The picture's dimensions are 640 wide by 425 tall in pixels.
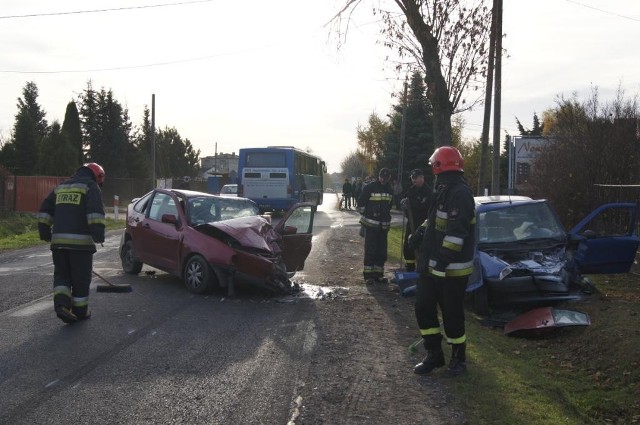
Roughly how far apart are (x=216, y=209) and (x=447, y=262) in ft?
20.0

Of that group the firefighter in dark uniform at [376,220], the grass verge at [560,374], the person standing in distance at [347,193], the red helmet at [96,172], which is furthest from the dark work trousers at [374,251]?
the person standing in distance at [347,193]

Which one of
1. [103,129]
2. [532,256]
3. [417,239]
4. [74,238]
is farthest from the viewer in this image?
[103,129]

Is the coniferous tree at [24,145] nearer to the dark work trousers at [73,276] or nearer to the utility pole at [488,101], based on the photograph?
the utility pole at [488,101]

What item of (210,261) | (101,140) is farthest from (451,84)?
(101,140)

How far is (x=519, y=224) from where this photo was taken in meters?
9.89

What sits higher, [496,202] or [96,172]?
[96,172]

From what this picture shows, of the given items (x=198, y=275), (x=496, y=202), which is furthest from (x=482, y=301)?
(x=198, y=275)

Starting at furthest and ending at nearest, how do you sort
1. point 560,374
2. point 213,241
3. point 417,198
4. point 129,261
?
point 129,261, point 417,198, point 213,241, point 560,374

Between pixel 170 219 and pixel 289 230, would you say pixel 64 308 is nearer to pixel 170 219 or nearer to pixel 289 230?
pixel 170 219

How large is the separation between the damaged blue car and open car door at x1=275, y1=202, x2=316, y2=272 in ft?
9.03

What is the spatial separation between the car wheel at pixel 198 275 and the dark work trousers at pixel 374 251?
9.32 ft

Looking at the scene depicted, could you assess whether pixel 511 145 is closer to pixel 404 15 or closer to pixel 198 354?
pixel 404 15

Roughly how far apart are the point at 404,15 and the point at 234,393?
484 inches

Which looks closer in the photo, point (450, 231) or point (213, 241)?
point (450, 231)
